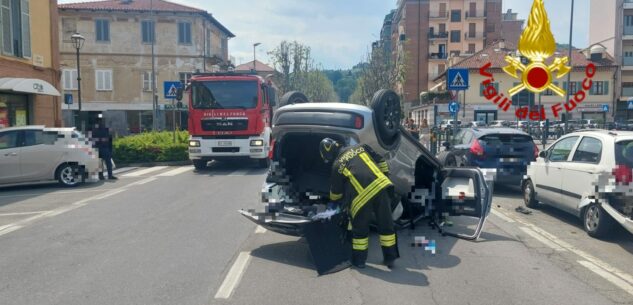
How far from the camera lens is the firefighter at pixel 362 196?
611cm

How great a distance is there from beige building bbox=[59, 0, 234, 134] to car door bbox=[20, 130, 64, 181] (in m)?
33.8

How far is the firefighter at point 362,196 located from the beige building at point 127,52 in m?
42.5

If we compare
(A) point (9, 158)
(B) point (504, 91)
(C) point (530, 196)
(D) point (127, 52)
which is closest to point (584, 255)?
(C) point (530, 196)

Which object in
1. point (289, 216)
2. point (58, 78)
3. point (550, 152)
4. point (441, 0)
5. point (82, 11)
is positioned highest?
point (441, 0)

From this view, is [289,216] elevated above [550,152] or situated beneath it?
situated beneath

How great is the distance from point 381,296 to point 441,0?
77.8m

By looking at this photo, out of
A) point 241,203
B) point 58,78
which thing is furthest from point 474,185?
point 58,78

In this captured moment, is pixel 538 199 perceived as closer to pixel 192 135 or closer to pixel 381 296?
pixel 381 296

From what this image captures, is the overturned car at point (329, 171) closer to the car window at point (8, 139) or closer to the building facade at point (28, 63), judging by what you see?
the car window at point (8, 139)

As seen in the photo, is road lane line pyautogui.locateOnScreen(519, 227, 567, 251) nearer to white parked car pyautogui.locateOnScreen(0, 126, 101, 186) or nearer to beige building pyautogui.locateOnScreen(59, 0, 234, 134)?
white parked car pyautogui.locateOnScreen(0, 126, 101, 186)

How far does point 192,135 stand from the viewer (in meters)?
17.3

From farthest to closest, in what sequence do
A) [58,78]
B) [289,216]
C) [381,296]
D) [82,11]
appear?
1. [82,11]
2. [58,78]
3. [289,216]
4. [381,296]

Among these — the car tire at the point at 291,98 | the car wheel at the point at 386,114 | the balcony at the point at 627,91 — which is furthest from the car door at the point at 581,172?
the balcony at the point at 627,91

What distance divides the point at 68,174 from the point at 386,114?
10.2 meters
